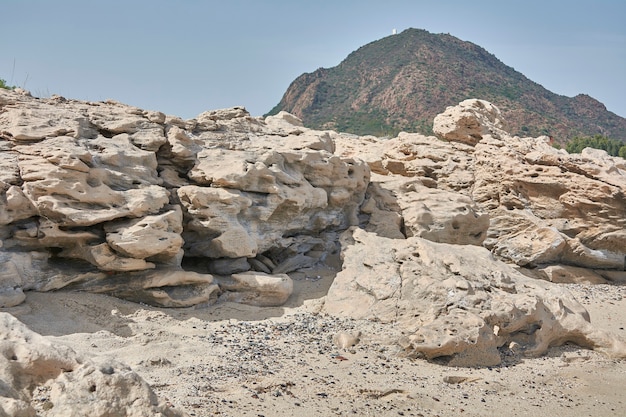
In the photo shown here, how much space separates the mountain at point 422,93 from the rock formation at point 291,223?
3316cm

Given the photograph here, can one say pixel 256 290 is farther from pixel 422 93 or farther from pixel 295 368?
pixel 422 93

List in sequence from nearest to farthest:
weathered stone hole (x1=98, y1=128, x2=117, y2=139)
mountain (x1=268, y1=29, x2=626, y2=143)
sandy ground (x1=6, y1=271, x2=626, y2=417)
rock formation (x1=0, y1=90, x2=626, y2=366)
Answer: sandy ground (x1=6, y1=271, x2=626, y2=417), rock formation (x1=0, y1=90, x2=626, y2=366), weathered stone hole (x1=98, y1=128, x2=117, y2=139), mountain (x1=268, y1=29, x2=626, y2=143)

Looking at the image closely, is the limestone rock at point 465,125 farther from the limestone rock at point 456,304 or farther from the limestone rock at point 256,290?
the limestone rock at point 256,290

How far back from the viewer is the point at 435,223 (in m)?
13.2

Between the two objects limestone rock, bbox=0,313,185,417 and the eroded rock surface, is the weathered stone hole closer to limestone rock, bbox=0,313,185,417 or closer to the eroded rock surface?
the eroded rock surface

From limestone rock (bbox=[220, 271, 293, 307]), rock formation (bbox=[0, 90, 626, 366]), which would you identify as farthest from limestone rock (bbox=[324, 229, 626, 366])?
limestone rock (bbox=[220, 271, 293, 307])

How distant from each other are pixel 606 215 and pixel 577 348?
6009 mm

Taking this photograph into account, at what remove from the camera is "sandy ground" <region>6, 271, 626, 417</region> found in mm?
6340

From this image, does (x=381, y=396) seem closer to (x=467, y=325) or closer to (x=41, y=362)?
(x=467, y=325)

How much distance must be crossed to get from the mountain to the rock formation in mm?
33162

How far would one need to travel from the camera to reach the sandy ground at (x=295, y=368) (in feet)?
20.8

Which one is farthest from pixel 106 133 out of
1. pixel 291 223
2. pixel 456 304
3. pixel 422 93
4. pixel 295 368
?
pixel 422 93

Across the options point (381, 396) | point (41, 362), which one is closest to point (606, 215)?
point (381, 396)

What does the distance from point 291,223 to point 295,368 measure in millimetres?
4911
